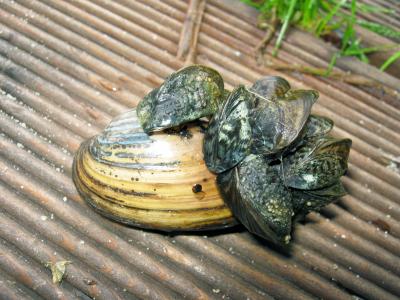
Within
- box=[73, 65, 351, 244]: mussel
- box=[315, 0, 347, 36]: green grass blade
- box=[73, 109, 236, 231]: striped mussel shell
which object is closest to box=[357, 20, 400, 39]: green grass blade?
box=[315, 0, 347, 36]: green grass blade

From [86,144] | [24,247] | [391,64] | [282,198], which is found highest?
[391,64]

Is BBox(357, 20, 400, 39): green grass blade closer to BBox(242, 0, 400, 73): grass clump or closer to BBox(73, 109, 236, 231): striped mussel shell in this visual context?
BBox(242, 0, 400, 73): grass clump

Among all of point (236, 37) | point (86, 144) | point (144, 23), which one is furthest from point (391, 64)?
point (86, 144)

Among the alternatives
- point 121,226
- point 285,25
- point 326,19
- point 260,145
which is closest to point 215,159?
point 260,145

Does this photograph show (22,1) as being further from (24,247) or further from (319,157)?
(319,157)

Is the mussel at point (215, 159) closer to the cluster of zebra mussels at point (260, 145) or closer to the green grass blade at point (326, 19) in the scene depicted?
the cluster of zebra mussels at point (260, 145)

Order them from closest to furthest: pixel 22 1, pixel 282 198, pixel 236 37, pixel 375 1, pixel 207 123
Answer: pixel 282 198 → pixel 207 123 → pixel 22 1 → pixel 236 37 → pixel 375 1

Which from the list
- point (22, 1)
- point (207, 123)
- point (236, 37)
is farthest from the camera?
point (236, 37)
